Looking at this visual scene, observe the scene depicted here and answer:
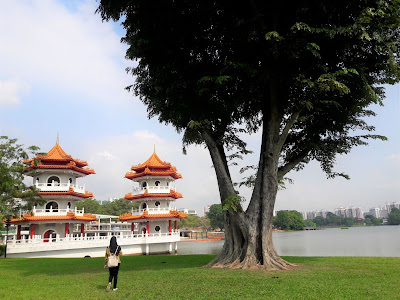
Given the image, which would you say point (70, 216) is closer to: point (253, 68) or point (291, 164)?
point (291, 164)

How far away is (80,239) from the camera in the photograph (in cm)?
2827

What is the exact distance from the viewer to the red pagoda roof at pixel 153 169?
34156 mm

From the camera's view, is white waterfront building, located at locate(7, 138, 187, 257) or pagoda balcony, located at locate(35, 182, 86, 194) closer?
white waterfront building, located at locate(7, 138, 187, 257)

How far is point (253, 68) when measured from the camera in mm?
11055

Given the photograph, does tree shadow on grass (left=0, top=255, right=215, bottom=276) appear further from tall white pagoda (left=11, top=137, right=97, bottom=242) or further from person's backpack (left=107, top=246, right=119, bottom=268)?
tall white pagoda (left=11, top=137, right=97, bottom=242)

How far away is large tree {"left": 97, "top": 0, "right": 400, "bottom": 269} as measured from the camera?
428 inches

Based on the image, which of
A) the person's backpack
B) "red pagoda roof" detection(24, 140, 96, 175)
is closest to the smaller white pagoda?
"red pagoda roof" detection(24, 140, 96, 175)

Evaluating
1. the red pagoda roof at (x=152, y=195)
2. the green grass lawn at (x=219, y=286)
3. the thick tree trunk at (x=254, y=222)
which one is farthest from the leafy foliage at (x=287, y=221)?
the green grass lawn at (x=219, y=286)

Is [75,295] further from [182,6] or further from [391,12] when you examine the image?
[391,12]

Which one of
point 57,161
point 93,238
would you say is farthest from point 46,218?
point 57,161

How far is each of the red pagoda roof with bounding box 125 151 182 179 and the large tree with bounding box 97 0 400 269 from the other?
20990 millimetres

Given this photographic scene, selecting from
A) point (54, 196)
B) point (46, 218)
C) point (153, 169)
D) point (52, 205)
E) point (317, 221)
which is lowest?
point (317, 221)

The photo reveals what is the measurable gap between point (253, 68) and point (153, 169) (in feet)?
82.8

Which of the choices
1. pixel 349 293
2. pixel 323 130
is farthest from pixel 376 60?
pixel 349 293
